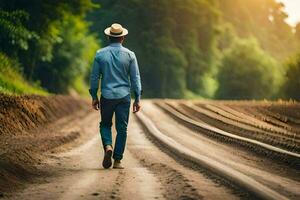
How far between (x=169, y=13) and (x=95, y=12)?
27.9ft

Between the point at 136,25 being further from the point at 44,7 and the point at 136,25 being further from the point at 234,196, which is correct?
the point at 234,196

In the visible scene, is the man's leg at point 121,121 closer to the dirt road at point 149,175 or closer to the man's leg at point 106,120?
the man's leg at point 106,120

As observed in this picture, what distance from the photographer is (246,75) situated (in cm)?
6669

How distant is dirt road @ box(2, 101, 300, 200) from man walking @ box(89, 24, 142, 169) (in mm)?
509

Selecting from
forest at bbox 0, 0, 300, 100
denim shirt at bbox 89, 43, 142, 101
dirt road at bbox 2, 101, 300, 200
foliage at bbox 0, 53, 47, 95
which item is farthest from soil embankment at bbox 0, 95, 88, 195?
forest at bbox 0, 0, 300, 100

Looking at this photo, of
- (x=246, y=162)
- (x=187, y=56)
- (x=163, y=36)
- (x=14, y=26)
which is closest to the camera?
(x=246, y=162)

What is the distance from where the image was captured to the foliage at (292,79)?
47309mm

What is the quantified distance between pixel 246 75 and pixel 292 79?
17065 mm

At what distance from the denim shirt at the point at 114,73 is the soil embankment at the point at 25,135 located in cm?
158

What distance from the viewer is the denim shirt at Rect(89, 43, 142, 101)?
9.25m

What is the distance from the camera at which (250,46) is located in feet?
222

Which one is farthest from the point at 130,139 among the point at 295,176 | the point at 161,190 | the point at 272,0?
the point at 272,0

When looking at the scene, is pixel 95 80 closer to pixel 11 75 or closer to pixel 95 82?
pixel 95 82

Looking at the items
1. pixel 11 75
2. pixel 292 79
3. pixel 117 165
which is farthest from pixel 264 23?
pixel 117 165
